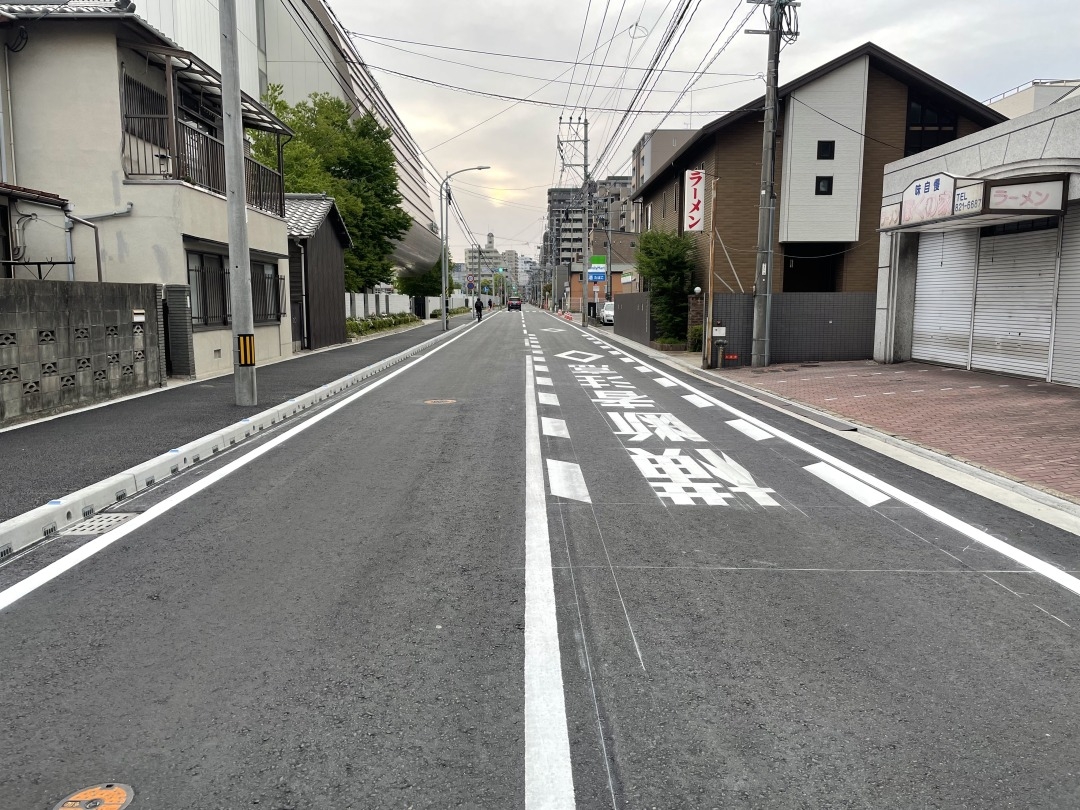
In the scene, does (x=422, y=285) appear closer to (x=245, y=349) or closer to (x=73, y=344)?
(x=245, y=349)

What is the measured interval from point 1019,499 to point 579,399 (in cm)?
776

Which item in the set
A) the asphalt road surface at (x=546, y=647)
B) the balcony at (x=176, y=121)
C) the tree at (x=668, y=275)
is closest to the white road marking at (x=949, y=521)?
the asphalt road surface at (x=546, y=647)

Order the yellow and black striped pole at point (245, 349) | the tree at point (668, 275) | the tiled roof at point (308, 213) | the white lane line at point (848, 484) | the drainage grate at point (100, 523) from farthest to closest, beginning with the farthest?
the tree at point (668, 275)
the tiled roof at point (308, 213)
the yellow and black striped pole at point (245, 349)
the white lane line at point (848, 484)
the drainage grate at point (100, 523)

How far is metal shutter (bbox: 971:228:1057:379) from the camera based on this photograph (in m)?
15.1

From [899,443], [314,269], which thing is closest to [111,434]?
[899,443]

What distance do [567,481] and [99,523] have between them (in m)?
4.09

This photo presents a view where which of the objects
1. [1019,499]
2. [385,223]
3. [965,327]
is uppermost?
[385,223]

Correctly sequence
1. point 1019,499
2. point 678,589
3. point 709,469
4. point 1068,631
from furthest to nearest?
point 709,469 → point 1019,499 → point 678,589 → point 1068,631

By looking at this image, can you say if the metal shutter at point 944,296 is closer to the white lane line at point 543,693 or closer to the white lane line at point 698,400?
the white lane line at point 698,400

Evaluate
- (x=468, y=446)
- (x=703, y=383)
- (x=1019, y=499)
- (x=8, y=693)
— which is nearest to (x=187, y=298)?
(x=468, y=446)

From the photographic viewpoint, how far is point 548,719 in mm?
3326

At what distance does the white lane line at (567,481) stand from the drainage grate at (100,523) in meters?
3.66

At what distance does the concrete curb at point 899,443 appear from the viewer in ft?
23.6

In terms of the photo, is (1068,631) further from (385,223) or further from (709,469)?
(385,223)
